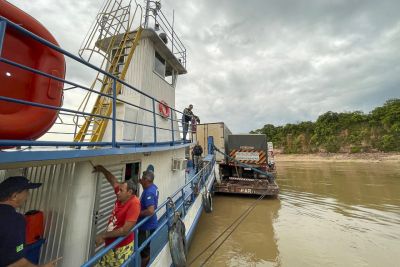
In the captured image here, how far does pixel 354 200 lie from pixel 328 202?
1907 millimetres

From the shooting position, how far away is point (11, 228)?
176 cm

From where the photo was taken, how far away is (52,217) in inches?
119

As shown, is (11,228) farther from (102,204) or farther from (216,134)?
(216,134)

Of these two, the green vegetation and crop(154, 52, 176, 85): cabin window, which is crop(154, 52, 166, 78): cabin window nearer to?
crop(154, 52, 176, 85): cabin window

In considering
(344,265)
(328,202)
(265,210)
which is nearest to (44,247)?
(344,265)

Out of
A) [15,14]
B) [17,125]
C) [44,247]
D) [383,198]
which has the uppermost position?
[15,14]

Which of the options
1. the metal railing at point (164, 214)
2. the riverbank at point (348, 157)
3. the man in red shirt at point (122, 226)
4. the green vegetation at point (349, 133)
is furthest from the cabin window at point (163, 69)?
the green vegetation at point (349, 133)

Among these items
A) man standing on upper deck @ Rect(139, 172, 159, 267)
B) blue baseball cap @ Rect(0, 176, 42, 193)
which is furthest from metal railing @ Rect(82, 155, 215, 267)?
blue baseball cap @ Rect(0, 176, 42, 193)

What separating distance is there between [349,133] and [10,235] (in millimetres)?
56259

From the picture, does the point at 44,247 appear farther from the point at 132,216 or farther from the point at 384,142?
the point at 384,142

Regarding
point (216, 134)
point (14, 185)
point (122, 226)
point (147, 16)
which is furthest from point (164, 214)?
point (216, 134)

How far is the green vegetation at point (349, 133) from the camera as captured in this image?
40.2 meters

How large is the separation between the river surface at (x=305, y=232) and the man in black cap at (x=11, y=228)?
5.05 metres

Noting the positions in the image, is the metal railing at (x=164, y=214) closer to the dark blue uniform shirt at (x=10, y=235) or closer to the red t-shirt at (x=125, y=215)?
the red t-shirt at (x=125, y=215)
